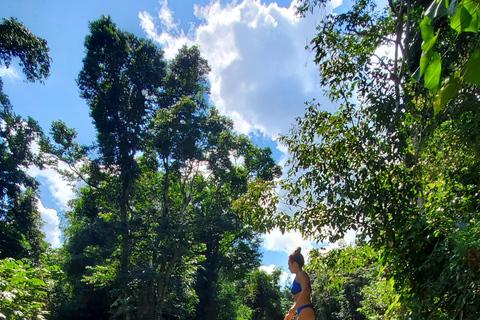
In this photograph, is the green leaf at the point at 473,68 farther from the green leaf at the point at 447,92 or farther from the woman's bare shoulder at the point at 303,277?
the woman's bare shoulder at the point at 303,277

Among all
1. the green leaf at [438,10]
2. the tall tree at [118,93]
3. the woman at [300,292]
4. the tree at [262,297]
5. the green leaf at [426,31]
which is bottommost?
the green leaf at [426,31]

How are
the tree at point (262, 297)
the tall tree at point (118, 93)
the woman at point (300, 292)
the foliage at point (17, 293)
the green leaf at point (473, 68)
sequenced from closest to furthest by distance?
the green leaf at point (473, 68) < the foliage at point (17, 293) < the woman at point (300, 292) < the tall tree at point (118, 93) < the tree at point (262, 297)

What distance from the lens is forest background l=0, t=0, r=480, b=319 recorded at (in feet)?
8.15

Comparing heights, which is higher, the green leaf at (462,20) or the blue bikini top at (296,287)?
the blue bikini top at (296,287)

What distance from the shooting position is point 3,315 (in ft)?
6.89

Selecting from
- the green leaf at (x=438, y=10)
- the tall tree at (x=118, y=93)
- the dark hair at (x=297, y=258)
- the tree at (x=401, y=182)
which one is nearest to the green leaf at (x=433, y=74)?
the green leaf at (x=438, y=10)

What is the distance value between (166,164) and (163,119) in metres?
2.20

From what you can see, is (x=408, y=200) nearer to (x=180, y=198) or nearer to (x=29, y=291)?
(x=29, y=291)

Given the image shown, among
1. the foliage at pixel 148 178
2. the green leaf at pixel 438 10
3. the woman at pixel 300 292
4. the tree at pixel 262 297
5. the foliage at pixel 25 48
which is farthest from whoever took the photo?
the tree at pixel 262 297

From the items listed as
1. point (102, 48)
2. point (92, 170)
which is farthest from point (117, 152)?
point (102, 48)

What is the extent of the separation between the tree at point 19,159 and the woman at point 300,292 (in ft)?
32.3

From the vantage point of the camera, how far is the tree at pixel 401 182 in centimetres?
234

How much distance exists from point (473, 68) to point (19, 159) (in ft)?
61.7

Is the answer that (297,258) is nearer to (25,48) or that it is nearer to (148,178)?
(25,48)
